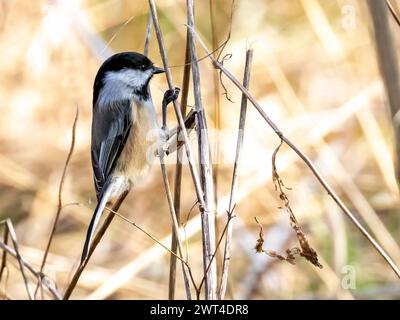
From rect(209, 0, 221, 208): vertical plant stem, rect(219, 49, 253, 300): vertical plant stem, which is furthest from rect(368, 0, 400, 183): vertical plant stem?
rect(209, 0, 221, 208): vertical plant stem

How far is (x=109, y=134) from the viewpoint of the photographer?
2047 millimetres

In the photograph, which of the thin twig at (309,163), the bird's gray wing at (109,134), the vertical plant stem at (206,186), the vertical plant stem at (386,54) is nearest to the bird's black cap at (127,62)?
the bird's gray wing at (109,134)

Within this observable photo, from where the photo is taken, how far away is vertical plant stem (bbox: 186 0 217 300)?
130 cm

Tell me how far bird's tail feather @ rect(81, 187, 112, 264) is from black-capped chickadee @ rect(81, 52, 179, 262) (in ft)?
0.33

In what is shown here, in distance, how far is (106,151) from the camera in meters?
2.02

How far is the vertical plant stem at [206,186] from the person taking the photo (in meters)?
1.30

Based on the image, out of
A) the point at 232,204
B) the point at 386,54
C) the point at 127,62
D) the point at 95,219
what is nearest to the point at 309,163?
the point at 232,204

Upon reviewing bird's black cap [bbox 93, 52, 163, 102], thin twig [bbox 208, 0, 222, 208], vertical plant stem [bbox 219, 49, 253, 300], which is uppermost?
bird's black cap [bbox 93, 52, 163, 102]

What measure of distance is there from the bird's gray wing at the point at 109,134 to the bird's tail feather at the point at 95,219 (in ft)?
0.39

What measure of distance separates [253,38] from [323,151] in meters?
0.88

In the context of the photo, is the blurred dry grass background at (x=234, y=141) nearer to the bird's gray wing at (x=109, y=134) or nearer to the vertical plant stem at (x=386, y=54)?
the bird's gray wing at (x=109, y=134)

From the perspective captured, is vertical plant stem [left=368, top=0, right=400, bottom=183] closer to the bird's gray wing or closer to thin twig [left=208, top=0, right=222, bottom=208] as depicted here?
thin twig [left=208, top=0, right=222, bottom=208]

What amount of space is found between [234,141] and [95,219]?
1365 millimetres

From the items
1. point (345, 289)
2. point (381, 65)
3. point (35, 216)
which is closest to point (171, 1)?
point (35, 216)
